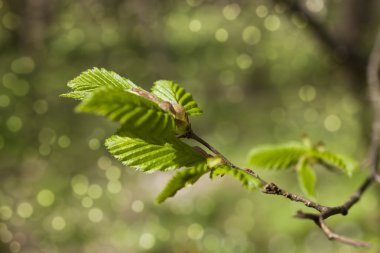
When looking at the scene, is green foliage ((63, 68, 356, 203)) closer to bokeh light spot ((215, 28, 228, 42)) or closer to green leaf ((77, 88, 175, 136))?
green leaf ((77, 88, 175, 136))

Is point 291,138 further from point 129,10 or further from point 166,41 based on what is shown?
point 129,10

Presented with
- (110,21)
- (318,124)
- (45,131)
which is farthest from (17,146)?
(110,21)

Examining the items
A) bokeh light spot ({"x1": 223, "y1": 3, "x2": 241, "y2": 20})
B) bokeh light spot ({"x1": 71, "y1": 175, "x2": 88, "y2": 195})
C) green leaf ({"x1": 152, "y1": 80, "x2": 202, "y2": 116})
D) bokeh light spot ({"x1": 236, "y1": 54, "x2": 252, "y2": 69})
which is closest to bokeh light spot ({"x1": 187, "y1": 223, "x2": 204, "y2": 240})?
bokeh light spot ({"x1": 71, "y1": 175, "x2": 88, "y2": 195})

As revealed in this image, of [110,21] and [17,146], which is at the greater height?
[110,21]

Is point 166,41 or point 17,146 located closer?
point 17,146

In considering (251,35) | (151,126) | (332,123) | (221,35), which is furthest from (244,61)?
(151,126)

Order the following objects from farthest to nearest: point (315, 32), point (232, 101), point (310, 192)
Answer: point (232, 101) < point (315, 32) < point (310, 192)

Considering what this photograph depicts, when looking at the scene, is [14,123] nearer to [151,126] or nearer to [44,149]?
[44,149]
